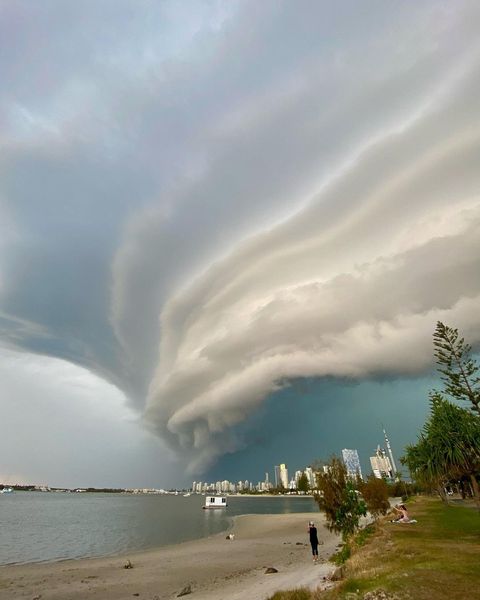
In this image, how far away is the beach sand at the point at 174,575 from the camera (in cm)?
2272

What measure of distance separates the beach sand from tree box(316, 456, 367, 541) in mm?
3136

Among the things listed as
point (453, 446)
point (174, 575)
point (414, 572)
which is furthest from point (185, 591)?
point (453, 446)

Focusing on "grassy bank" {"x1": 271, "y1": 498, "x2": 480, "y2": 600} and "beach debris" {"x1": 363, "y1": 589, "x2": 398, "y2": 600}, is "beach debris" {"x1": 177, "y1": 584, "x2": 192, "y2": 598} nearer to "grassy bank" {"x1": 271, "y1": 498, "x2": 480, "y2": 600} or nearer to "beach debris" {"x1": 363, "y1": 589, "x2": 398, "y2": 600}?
"grassy bank" {"x1": 271, "y1": 498, "x2": 480, "y2": 600}

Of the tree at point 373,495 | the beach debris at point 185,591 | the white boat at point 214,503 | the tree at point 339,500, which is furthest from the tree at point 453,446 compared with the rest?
the white boat at point 214,503

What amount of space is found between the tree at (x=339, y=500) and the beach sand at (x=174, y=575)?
10.3 ft

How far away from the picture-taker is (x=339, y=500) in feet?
91.0

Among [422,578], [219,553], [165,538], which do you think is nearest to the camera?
[422,578]

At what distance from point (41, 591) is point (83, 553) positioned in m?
19.6

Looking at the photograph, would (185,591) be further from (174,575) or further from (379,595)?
(379,595)

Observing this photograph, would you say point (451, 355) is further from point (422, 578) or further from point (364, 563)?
point (422, 578)

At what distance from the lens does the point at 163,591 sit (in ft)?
78.6

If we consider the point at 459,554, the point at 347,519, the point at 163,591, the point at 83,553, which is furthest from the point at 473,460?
the point at 83,553

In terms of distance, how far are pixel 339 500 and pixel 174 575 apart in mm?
14093

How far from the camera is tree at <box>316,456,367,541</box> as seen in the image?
2766cm
